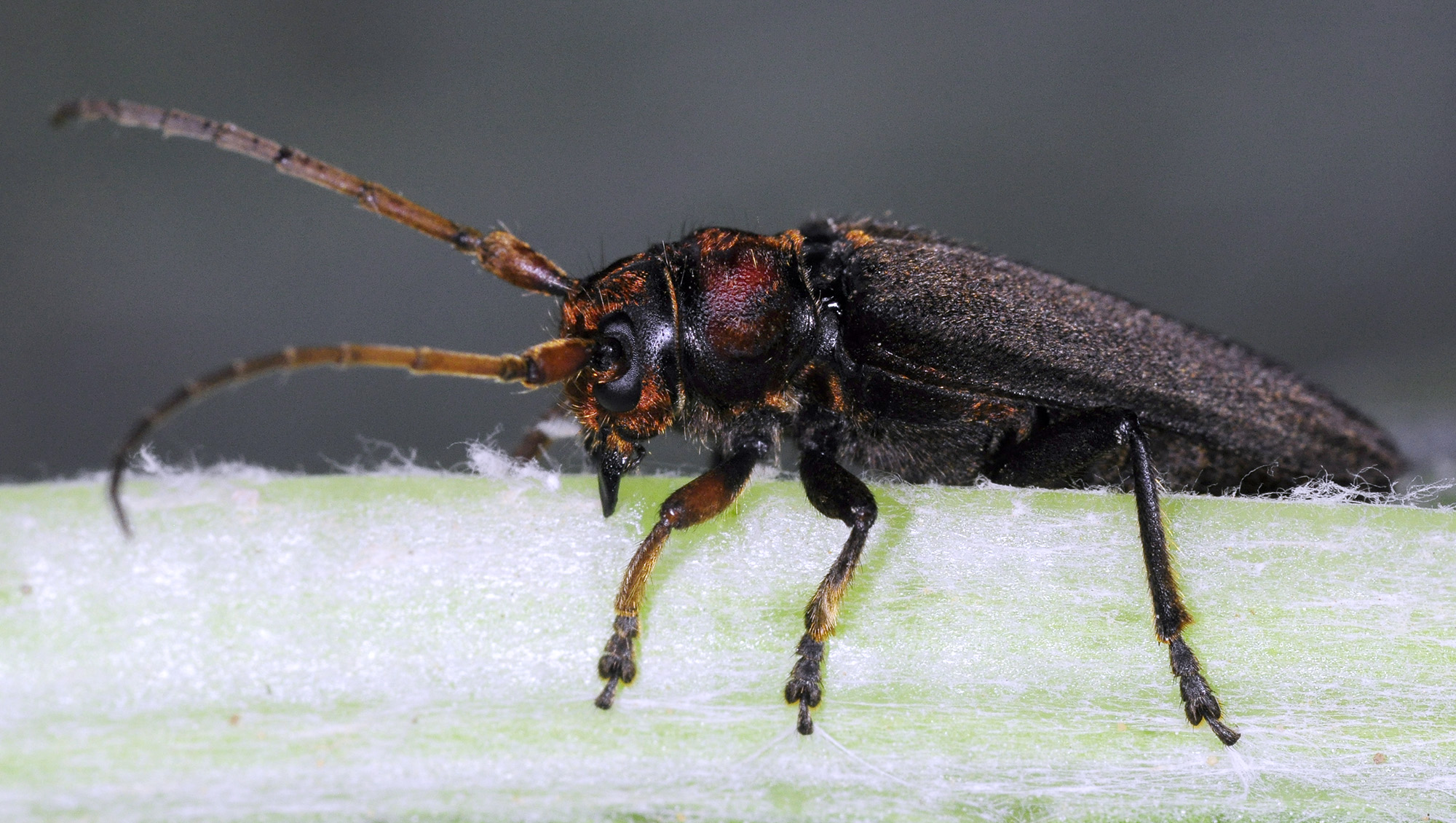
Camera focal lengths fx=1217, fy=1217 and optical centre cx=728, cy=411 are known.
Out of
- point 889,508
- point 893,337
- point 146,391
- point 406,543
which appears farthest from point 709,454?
→ point 146,391

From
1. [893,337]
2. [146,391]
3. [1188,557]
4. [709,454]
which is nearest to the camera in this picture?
[1188,557]

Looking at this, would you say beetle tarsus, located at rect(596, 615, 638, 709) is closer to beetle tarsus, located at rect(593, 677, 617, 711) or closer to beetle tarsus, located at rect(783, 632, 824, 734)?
beetle tarsus, located at rect(593, 677, 617, 711)

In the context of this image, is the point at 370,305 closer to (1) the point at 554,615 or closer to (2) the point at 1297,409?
(1) the point at 554,615

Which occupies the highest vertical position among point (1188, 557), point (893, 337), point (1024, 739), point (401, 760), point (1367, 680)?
point (893, 337)

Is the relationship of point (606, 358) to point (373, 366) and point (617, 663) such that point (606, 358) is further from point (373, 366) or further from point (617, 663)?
point (617, 663)

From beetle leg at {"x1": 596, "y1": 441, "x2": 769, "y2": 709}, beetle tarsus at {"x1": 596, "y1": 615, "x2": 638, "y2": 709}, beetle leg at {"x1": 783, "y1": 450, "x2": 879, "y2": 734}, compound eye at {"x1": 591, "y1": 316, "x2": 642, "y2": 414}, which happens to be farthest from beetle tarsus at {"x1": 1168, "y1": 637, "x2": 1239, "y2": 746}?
compound eye at {"x1": 591, "y1": 316, "x2": 642, "y2": 414}

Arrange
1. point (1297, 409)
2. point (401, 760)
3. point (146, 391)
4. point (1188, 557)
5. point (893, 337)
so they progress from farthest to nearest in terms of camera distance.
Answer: point (146, 391) → point (1297, 409) → point (893, 337) → point (1188, 557) → point (401, 760)
